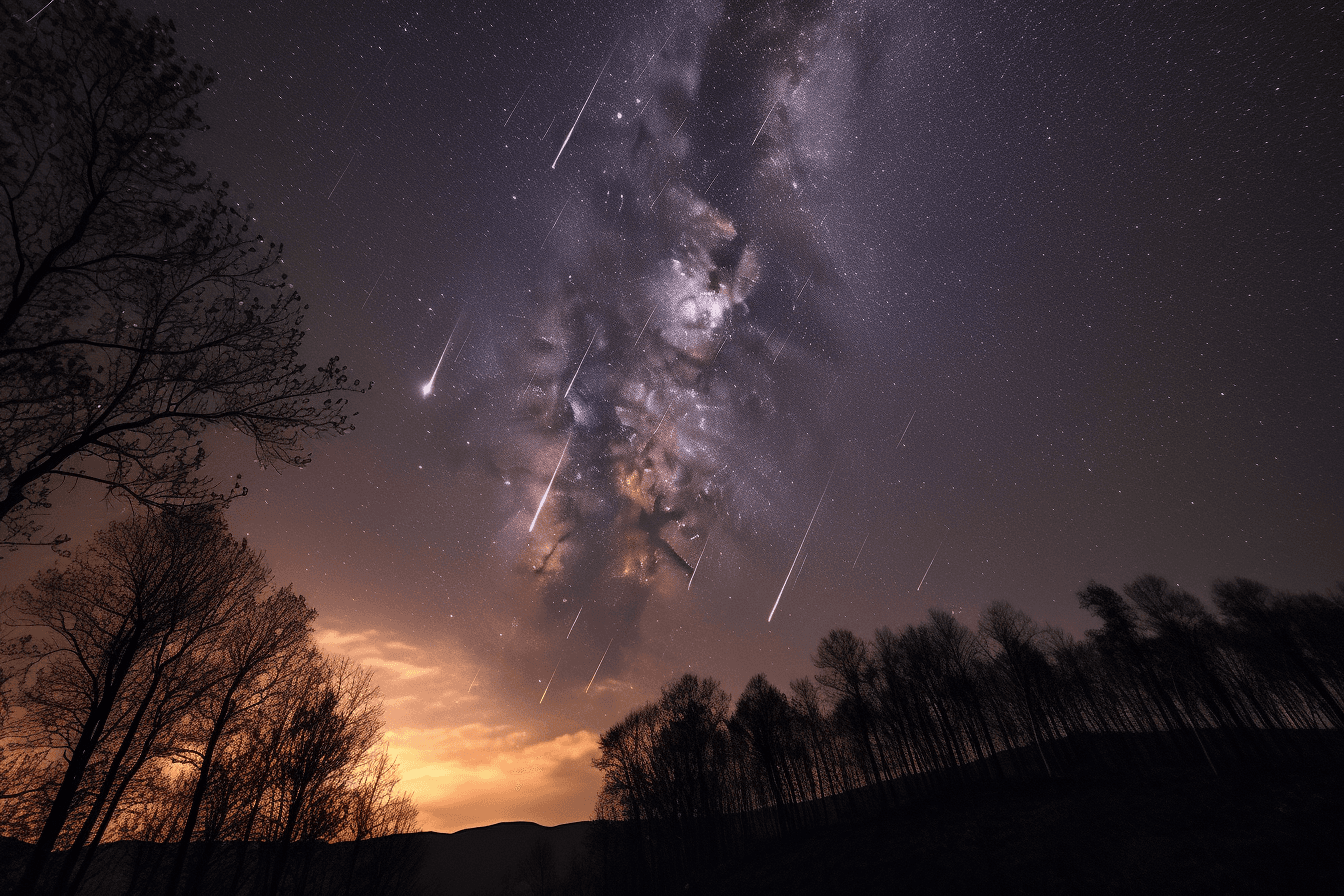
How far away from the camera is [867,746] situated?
37.8 m

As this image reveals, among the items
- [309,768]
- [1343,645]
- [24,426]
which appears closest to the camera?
[24,426]

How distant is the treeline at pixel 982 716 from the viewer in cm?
3606

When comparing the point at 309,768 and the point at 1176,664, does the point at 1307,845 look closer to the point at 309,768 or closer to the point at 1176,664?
the point at 1176,664

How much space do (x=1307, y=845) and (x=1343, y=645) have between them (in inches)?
1517

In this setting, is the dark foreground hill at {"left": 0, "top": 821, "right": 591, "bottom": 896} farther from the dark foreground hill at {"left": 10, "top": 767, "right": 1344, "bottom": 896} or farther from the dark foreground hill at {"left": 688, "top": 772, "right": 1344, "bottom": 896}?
the dark foreground hill at {"left": 688, "top": 772, "right": 1344, "bottom": 896}

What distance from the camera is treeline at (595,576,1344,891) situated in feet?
118

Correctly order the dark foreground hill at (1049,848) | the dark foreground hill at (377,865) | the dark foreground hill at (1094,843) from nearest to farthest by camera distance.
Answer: the dark foreground hill at (1094,843), the dark foreground hill at (1049,848), the dark foreground hill at (377,865)

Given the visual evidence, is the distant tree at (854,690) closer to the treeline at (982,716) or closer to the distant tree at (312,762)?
the treeline at (982,716)

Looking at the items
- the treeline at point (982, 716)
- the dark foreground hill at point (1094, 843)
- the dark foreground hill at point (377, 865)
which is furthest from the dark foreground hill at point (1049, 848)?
the treeline at point (982, 716)

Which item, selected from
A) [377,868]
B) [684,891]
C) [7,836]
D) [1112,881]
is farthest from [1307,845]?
[7,836]

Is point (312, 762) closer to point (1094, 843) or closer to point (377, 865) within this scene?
point (377, 865)

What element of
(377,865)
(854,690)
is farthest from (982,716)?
(377,865)

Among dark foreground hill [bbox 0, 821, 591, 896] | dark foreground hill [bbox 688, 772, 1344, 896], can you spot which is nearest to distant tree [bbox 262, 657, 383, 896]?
dark foreground hill [bbox 0, 821, 591, 896]

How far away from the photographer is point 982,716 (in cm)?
3872
